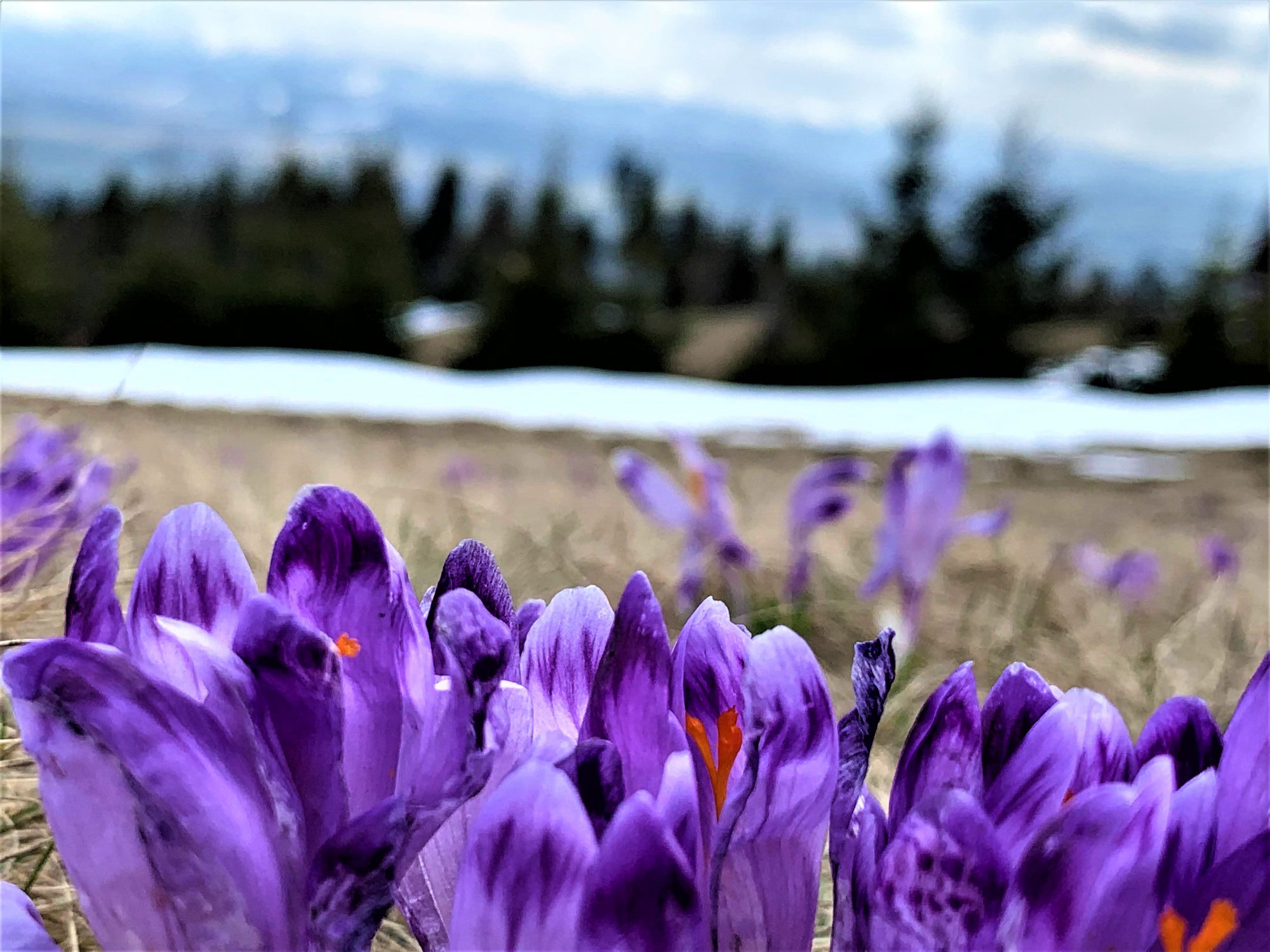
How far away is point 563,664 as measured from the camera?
0.58ft

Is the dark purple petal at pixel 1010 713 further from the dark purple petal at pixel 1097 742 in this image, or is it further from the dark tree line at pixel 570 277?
the dark tree line at pixel 570 277

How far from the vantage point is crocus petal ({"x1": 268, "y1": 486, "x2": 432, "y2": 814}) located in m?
0.16

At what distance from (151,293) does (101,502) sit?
4.67 metres

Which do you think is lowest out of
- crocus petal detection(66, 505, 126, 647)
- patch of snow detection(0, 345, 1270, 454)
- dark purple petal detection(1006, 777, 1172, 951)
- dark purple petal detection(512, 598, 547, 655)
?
patch of snow detection(0, 345, 1270, 454)

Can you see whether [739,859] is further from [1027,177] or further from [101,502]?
[1027,177]

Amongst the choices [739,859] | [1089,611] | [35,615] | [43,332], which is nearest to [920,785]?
[739,859]

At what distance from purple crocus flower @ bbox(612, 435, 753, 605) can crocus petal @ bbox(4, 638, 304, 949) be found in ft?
1.29

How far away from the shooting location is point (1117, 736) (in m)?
0.17

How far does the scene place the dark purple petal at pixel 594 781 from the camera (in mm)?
142

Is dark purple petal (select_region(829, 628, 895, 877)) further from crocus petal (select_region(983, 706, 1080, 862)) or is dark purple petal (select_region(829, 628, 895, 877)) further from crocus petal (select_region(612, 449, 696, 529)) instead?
crocus petal (select_region(612, 449, 696, 529))

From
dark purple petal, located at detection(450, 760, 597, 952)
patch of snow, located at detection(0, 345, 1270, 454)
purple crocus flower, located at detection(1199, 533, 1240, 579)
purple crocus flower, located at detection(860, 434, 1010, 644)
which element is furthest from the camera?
patch of snow, located at detection(0, 345, 1270, 454)

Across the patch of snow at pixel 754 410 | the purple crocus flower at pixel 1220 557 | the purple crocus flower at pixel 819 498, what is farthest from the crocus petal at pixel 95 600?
the patch of snow at pixel 754 410

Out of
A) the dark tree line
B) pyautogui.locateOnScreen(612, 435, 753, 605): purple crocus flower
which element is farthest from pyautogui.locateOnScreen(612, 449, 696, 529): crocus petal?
the dark tree line

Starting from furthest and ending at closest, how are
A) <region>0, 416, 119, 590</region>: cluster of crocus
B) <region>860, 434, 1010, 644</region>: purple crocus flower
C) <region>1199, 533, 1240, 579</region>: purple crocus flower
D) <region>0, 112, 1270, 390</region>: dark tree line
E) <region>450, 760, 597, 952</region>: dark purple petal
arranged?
<region>0, 112, 1270, 390</region>: dark tree line < <region>1199, 533, 1240, 579</region>: purple crocus flower < <region>860, 434, 1010, 644</region>: purple crocus flower < <region>0, 416, 119, 590</region>: cluster of crocus < <region>450, 760, 597, 952</region>: dark purple petal
